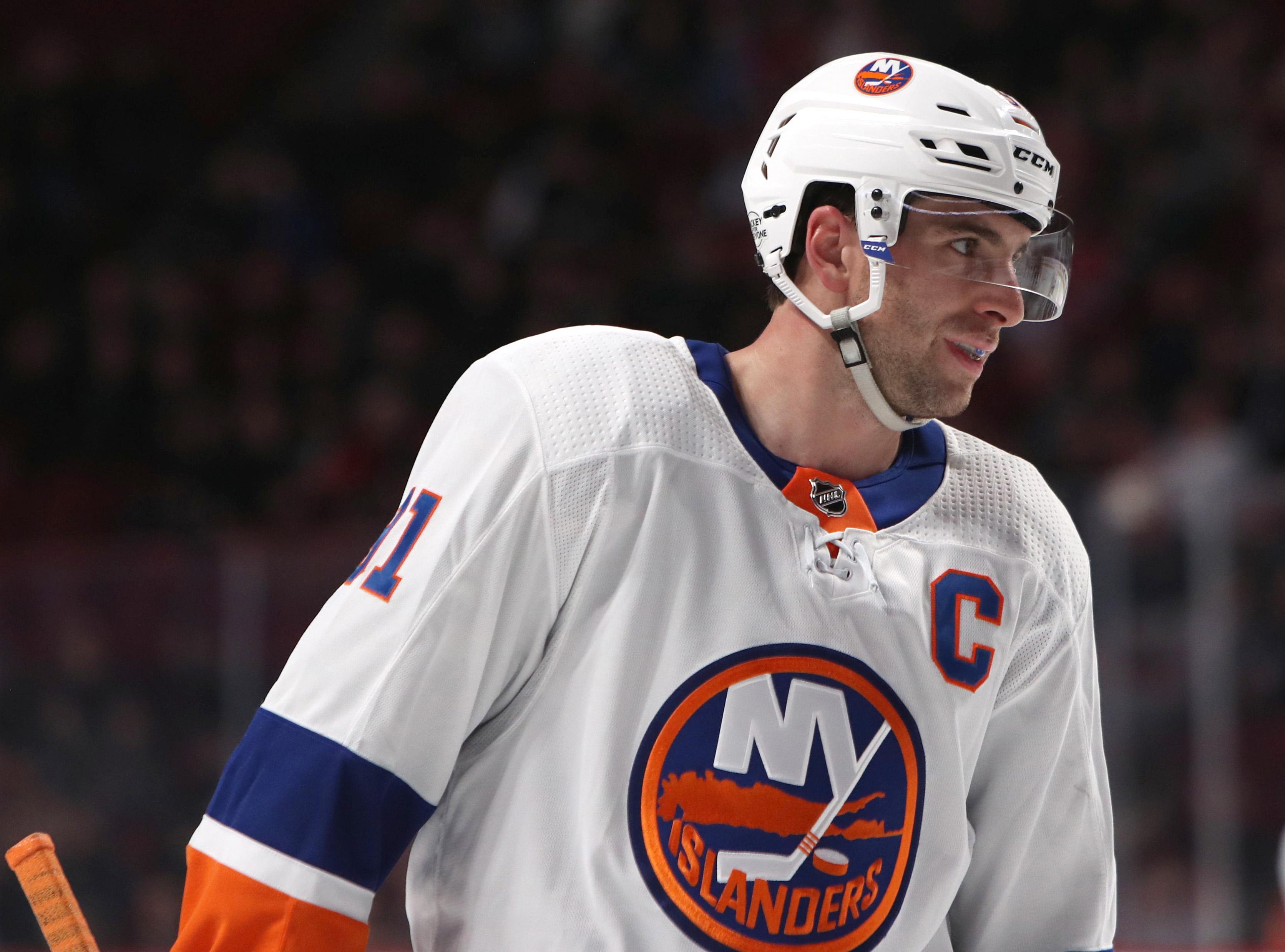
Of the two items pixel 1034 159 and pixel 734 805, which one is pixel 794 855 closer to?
pixel 734 805

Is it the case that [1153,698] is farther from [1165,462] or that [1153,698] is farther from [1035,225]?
[1035,225]

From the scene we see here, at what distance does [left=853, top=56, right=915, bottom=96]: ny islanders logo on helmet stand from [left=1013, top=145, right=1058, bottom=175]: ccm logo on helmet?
136 mm

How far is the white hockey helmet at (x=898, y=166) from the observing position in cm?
164

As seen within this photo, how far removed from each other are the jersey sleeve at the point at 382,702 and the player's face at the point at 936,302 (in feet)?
1.30

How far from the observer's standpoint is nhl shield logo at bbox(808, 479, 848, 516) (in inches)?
65.3

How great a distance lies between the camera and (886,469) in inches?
69.3

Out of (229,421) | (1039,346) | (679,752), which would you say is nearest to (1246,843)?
(1039,346)

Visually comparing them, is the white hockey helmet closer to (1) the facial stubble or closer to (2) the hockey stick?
(1) the facial stubble

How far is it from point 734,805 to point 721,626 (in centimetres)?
18

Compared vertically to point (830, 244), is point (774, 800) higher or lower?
lower

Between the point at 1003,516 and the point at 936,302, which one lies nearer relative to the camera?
the point at 936,302

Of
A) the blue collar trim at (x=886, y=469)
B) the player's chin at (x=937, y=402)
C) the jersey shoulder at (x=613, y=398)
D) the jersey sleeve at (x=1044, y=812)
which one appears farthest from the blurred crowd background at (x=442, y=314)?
the jersey shoulder at (x=613, y=398)

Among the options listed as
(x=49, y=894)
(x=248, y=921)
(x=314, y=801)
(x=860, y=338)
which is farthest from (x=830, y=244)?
(x=49, y=894)

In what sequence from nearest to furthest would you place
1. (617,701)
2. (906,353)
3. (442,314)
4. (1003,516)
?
1. (617,701)
2. (906,353)
3. (1003,516)
4. (442,314)
